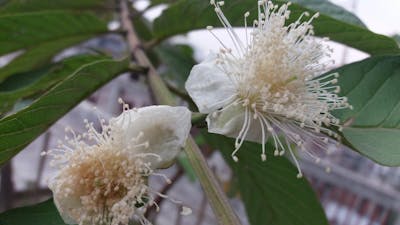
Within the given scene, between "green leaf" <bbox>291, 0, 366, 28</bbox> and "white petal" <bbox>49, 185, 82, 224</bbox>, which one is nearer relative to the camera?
"white petal" <bbox>49, 185, 82, 224</bbox>

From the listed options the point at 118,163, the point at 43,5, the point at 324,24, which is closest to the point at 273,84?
the point at 324,24

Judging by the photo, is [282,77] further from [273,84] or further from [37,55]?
[37,55]

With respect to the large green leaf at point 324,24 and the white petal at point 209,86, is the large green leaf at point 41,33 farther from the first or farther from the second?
the white petal at point 209,86

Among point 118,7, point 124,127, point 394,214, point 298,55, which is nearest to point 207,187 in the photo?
point 124,127

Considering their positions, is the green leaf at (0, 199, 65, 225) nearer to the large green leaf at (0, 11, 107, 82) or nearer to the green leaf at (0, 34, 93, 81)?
the large green leaf at (0, 11, 107, 82)

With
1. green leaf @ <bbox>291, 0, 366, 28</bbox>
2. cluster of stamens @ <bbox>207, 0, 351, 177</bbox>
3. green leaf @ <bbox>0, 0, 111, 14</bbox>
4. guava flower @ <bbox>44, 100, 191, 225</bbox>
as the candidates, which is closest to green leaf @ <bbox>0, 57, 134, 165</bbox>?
guava flower @ <bbox>44, 100, 191, 225</bbox>

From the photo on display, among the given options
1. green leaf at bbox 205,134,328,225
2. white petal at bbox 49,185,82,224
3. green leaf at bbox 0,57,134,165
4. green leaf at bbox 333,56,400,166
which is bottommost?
green leaf at bbox 205,134,328,225

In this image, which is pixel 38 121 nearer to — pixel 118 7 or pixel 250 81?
pixel 250 81
